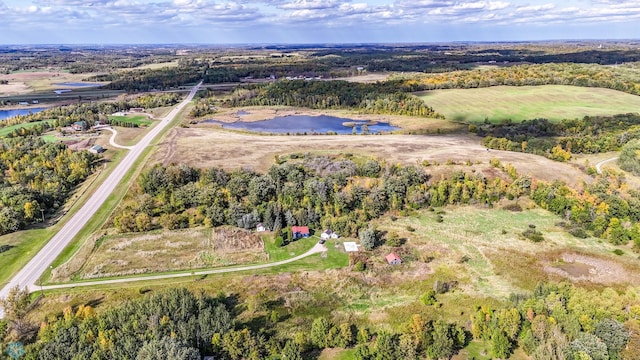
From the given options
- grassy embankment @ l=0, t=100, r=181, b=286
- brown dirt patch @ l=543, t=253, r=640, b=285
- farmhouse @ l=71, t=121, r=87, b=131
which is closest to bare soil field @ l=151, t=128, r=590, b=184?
grassy embankment @ l=0, t=100, r=181, b=286

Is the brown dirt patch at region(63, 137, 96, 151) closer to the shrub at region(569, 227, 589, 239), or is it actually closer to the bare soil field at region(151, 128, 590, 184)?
the bare soil field at region(151, 128, 590, 184)

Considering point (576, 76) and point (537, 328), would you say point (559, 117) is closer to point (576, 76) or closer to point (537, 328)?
point (576, 76)

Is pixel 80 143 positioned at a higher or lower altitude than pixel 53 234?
higher

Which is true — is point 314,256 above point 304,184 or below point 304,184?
below

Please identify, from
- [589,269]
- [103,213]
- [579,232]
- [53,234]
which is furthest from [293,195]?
[579,232]

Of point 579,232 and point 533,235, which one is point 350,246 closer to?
point 533,235

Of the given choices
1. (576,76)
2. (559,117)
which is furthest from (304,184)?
(576,76)
